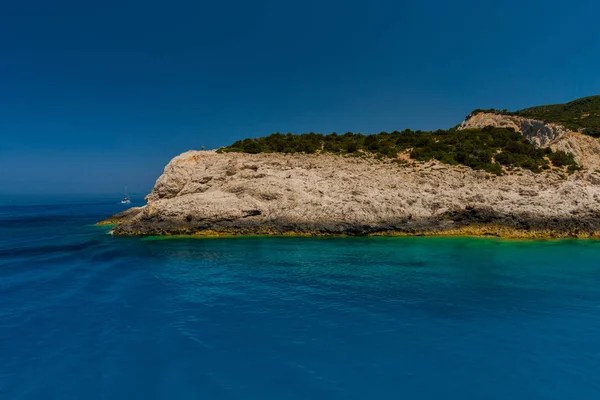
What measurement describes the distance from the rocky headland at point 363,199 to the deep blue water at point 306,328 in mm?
7916

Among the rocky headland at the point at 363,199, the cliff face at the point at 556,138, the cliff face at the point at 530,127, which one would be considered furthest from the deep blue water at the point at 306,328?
the cliff face at the point at 530,127

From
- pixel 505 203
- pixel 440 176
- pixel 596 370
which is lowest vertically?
pixel 596 370

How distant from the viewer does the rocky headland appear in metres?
25.8

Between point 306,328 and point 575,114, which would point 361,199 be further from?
point 575,114

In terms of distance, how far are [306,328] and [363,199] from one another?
1892cm

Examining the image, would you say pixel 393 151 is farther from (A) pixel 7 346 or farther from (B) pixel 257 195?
(A) pixel 7 346

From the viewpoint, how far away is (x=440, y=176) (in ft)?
99.9

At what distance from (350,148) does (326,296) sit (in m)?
26.3

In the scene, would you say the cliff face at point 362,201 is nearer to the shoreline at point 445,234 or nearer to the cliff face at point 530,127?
the shoreline at point 445,234

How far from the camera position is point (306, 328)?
9625mm

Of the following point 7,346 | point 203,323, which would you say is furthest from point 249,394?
point 7,346

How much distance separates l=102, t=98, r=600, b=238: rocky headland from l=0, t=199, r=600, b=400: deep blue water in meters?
7.92

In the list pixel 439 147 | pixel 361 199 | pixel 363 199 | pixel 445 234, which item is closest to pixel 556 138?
pixel 439 147

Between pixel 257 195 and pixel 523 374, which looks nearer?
pixel 523 374
